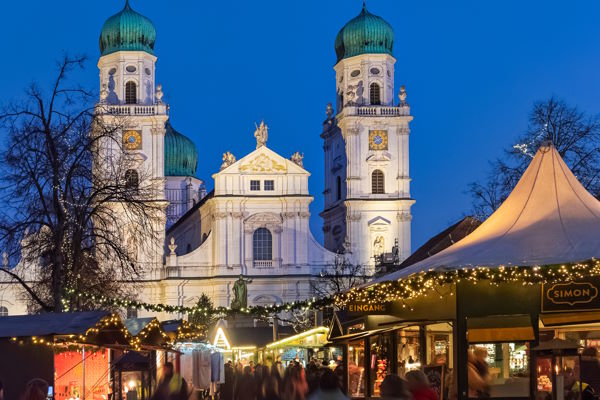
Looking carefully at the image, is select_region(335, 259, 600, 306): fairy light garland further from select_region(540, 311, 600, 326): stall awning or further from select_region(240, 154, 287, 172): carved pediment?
select_region(240, 154, 287, 172): carved pediment

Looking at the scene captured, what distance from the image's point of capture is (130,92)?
85.8 m

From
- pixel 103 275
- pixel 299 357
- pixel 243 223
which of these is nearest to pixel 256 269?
pixel 243 223

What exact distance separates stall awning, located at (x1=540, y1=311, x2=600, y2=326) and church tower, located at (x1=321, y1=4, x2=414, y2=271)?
6396 cm

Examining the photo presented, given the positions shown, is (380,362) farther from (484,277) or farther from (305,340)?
(305,340)

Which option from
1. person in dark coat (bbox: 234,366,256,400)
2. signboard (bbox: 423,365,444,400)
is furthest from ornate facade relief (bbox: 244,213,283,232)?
signboard (bbox: 423,365,444,400)

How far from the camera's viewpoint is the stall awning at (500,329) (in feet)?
60.5

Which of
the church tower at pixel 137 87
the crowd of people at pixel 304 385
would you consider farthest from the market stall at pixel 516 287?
the church tower at pixel 137 87

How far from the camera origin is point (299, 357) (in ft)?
160

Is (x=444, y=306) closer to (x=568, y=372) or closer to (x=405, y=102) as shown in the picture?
(x=568, y=372)

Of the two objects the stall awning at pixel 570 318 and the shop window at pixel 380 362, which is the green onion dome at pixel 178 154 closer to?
the shop window at pixel 380 362

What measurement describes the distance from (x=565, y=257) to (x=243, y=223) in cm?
6618

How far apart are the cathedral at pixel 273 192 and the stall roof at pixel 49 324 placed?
59301 millimetres

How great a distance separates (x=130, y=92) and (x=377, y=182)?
1732cm

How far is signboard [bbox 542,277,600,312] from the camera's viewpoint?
59.4 feet
